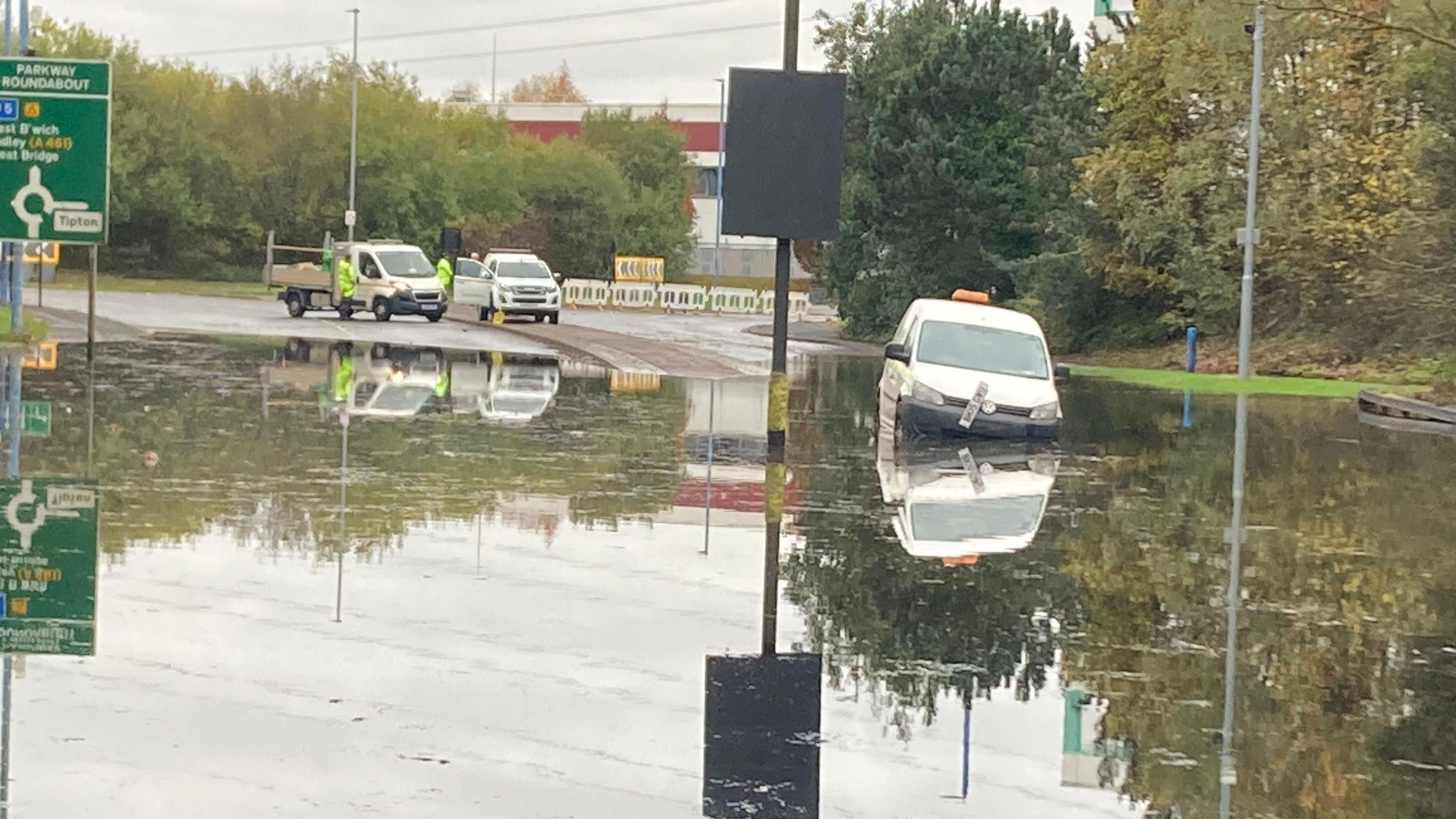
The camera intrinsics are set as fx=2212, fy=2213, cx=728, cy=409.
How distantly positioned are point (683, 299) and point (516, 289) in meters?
22.2

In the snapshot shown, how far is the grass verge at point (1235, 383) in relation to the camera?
41.2 metres

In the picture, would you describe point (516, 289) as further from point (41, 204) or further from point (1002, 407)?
point (1002, 407)

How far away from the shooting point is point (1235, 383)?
43938 millimetres

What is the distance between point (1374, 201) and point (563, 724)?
132 ft

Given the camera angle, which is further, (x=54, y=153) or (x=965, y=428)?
(x=54, y=153)

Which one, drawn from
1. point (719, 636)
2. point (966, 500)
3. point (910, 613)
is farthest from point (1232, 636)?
point (966, 500)

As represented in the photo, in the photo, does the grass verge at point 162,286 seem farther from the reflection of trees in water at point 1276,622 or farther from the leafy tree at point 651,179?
the reflection of trees in water at point 1276,622

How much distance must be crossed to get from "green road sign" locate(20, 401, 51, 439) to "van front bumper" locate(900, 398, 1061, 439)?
31.0 feet

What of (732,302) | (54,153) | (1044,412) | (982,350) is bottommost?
(1044,412)

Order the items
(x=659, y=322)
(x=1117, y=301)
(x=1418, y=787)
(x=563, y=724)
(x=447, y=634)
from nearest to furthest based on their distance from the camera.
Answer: (x=1418, y=787) < (x=563, y=724) < (x=447, y=634) < (x=1117, y=301) < (x=659, y=322)

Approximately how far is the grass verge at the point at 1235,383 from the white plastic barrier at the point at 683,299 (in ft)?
105

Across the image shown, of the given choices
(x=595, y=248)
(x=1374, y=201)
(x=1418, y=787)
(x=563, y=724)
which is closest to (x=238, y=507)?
(x=563, y=724)

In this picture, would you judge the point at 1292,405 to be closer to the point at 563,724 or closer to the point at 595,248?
the point at 563,724

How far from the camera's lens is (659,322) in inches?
2645
